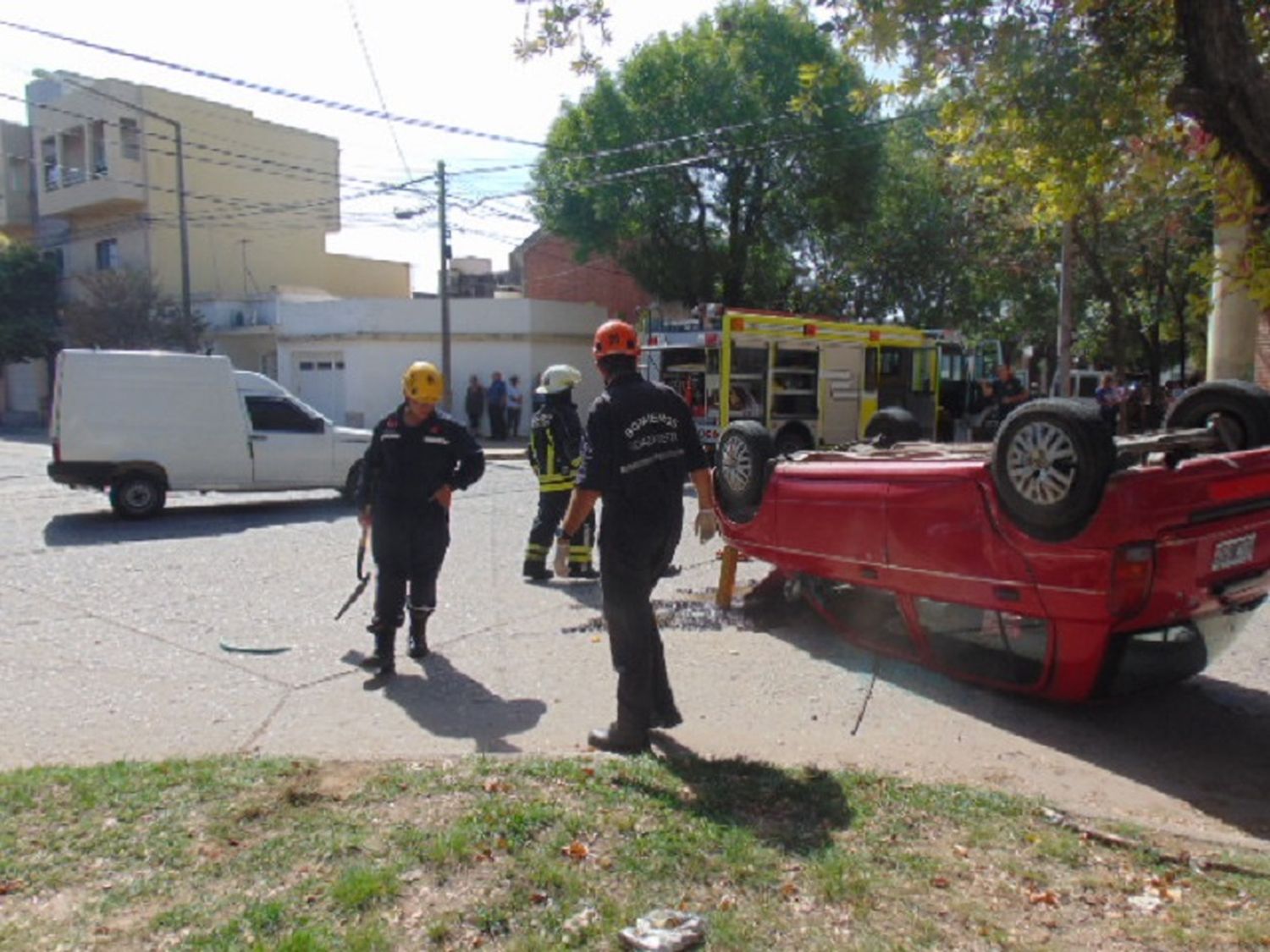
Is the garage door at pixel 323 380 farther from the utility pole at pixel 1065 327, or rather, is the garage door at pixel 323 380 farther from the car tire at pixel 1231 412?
the car tire at pixel 1231 412

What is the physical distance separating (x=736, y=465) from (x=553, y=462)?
236 cm

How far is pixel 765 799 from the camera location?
12.6ft

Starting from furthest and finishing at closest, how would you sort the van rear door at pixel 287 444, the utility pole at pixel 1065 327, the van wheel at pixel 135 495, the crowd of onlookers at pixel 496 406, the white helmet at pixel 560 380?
the crowd of onlookers at pixel 496 406
the utility pole at pixel 1065 327
the van rear door at pixel 287 444
the van wheel at pixel 135 495
the white helmet at pixel 560 380

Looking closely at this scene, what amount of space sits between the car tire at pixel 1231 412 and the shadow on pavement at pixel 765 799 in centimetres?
304

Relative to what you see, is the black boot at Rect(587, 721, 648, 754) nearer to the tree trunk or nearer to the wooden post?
the wooden post

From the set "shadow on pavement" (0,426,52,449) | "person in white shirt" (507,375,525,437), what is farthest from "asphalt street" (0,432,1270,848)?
"shadow on pavement" (0,426,52,449)

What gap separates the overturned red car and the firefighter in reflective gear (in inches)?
102

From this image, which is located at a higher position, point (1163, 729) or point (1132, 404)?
point (1132, 404)

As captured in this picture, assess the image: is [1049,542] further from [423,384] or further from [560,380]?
[560,380]

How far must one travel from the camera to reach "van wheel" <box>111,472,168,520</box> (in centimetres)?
1185

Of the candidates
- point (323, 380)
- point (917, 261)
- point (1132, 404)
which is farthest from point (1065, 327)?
point (323, 380)

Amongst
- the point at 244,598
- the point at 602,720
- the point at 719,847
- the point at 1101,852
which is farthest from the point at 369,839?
the point at 244,598

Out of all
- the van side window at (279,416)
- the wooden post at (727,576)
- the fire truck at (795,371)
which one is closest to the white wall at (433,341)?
the fire truck at (795,371)

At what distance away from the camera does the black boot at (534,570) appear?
8469 millimetres
